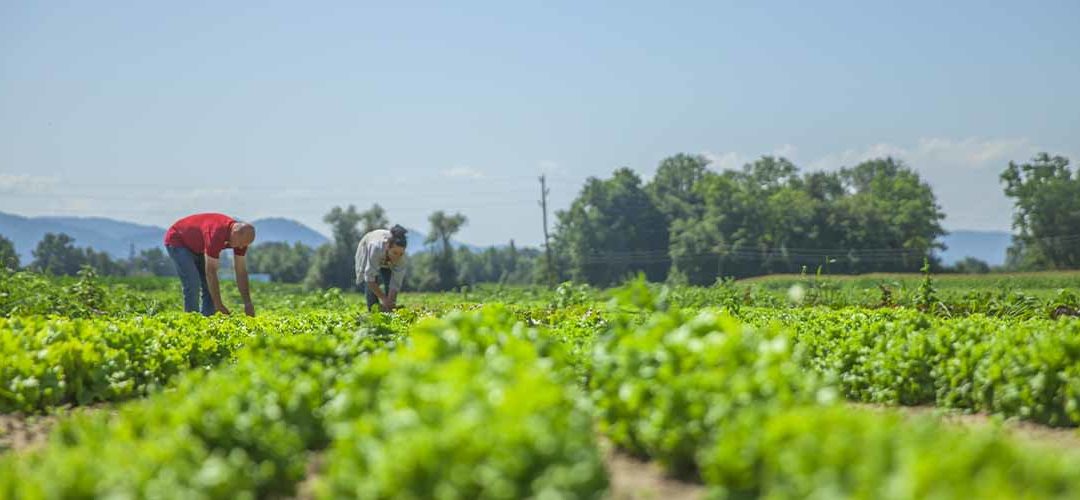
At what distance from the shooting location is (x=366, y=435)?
3.59m

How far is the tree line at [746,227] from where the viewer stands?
7938cm

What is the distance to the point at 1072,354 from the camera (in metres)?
6.29

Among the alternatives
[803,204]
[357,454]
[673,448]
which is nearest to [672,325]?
[673,448]

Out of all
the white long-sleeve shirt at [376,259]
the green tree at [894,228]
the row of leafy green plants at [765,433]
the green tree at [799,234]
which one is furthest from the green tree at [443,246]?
the row of leafy green plants at [765,433]

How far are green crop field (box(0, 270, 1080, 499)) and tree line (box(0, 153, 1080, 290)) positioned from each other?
7252 cm

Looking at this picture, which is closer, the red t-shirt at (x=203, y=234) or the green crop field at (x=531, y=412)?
the green crop field at (x=531, y=412)

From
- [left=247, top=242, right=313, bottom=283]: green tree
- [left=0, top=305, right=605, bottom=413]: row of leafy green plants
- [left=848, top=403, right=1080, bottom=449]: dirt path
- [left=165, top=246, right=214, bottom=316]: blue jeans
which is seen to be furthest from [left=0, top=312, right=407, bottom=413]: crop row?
[left=247, top=242, right=313, bottom=283]: green tree

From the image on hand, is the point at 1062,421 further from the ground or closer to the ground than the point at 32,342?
closer to the ground

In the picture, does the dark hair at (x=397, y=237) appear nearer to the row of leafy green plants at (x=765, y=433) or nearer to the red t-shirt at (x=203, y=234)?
the red t-shirt at (x=203, y=234)

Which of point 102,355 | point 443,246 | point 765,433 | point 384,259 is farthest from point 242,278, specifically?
point 443,246

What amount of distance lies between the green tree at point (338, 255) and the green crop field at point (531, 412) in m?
80.5

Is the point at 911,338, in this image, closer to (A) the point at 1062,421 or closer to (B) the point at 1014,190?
(A) the point at 1062,421

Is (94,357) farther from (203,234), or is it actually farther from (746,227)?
(746,227)

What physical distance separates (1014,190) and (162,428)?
87.6m
